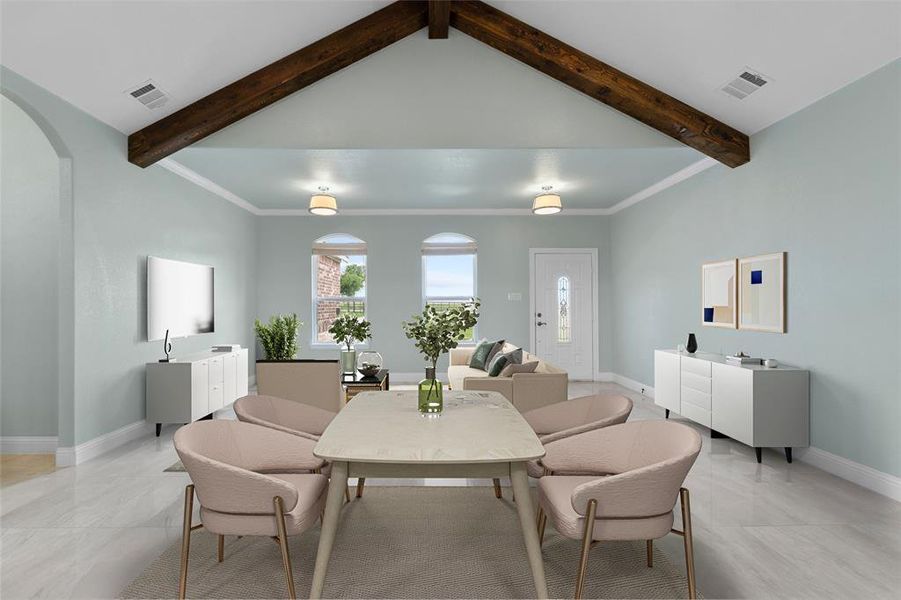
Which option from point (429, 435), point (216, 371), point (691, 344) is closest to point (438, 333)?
point (429, 435)

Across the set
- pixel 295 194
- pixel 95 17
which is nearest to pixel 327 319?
pixel 295 194

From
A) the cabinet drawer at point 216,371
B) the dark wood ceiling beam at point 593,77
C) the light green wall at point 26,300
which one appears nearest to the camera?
the dark wood ceiling beam at point 593,77

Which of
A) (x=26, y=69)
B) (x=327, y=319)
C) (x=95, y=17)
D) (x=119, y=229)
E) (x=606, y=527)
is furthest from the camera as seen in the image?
(x=327, y=319)

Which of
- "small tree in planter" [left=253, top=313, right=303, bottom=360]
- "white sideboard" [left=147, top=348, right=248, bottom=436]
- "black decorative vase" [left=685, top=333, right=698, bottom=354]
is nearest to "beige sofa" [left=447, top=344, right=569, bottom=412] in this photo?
"black decorative vase" [left=685, top=333, right=698, bottom=354]

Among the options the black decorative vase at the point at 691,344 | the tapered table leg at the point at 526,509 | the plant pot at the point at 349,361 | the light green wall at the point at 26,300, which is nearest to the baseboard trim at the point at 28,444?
the light green wall at the point at 26,300

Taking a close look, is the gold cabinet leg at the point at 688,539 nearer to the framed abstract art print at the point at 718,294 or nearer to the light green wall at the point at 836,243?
the light green wall at the point at 836,243

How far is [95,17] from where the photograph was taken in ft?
10.1

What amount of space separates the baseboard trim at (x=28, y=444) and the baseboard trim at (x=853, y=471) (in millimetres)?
6122

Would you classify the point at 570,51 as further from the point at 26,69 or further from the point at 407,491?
the point at 26,69

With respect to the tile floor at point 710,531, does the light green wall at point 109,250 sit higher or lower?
higher

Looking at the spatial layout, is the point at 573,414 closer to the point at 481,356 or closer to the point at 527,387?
the point at 527,387

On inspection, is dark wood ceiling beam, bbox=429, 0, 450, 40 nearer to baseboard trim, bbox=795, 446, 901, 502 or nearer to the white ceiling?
the white ceiling

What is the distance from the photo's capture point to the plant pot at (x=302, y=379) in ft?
13.6

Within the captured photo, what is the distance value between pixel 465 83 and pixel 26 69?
10.4 feet
